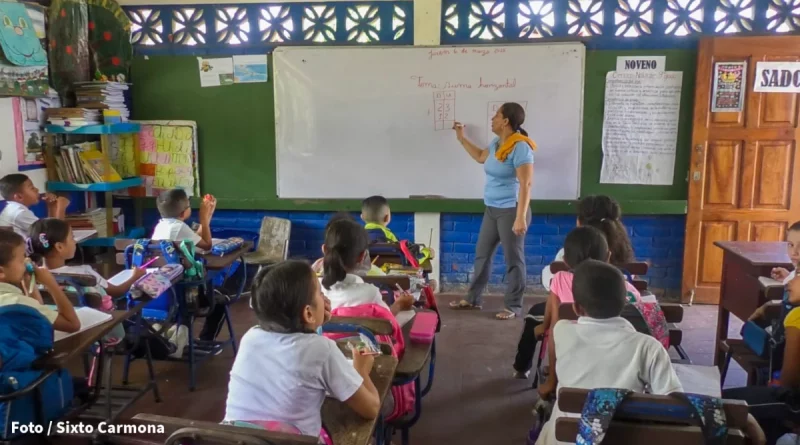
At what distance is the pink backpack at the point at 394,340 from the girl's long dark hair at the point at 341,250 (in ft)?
0.45

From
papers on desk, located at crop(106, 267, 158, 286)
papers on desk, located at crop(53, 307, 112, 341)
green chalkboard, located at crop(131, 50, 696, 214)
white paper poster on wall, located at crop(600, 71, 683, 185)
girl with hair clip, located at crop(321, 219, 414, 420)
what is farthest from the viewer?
green chalkboard, located at crop(131, 50, 696, 214)

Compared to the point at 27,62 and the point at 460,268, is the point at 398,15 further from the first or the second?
the point at 27,62

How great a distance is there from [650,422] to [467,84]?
344 cm

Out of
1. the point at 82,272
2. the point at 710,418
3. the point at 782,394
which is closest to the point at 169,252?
the point at 82,272

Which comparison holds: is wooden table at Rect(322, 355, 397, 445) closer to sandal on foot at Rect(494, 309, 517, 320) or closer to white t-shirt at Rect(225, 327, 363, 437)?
white t-shirt at Rect(225, 327, 363, 437)

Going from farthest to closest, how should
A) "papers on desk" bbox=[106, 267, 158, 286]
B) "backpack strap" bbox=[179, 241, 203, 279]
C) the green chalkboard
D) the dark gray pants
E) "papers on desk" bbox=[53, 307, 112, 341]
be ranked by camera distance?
the green chalkboard → the dark gray pants → "backpack strap" bbox=[179, 241, 203, 279] → "papers on desk" bbox=[106, 267, 158, 286] → "papers on desk" bbox=[53, 307, 112, 341]

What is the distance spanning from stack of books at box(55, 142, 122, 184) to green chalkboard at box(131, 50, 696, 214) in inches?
22.6

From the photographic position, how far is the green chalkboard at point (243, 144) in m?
4.69

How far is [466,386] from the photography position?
11.0ft

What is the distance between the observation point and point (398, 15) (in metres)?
4.66

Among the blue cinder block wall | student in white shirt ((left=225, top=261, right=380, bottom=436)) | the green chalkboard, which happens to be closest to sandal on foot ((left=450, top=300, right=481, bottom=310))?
the blue cinder block wall

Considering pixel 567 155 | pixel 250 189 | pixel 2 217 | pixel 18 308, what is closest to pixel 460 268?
pixel 567 155

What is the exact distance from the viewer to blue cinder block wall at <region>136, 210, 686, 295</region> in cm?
477

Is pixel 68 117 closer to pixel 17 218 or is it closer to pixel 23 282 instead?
pixel 17 218
